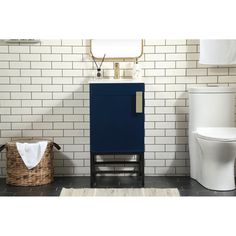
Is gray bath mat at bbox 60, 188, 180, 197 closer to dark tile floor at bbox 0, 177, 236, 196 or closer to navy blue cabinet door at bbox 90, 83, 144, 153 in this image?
dark tile floor at bbox 0, 177, 236, 196

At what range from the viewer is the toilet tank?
442 cm

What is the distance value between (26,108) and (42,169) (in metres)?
0.74

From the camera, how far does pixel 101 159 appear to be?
15.8 feet

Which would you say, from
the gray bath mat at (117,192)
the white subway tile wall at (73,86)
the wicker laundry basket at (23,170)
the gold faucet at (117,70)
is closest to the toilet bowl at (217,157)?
the gray bath mat at (117,192)

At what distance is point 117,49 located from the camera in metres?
4.67

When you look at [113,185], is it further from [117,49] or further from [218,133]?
[117,49]

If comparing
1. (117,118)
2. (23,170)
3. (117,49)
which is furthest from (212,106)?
(23,170)

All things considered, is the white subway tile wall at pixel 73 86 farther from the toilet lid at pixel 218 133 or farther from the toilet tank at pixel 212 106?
the toilet lid at pixel 218 133

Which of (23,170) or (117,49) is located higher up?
(117,49)

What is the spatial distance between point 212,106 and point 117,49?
1200 millimetres

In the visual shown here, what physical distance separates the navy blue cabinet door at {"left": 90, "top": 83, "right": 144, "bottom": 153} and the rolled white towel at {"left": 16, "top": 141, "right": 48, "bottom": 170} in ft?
1.86

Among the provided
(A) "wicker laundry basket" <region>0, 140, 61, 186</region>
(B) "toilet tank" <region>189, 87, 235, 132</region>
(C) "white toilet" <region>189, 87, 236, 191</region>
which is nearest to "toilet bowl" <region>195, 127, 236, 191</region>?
(C) "white toilet" <region>189, 87, 236, 191</region>
